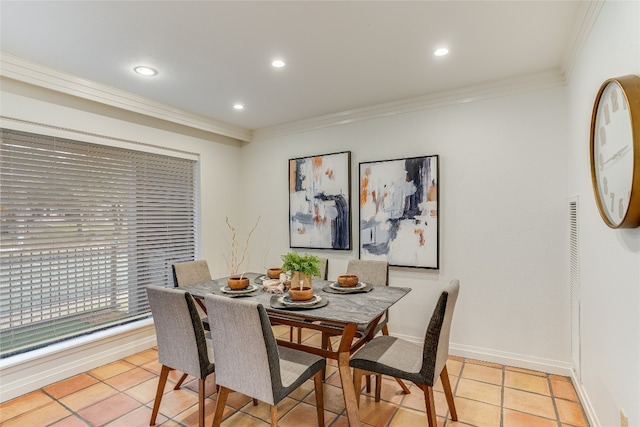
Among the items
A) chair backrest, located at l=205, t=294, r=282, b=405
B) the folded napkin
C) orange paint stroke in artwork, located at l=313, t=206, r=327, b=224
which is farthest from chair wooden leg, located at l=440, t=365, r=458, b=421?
orange paint stroke in artwork, located at l=313, t=206, r=327, b=224

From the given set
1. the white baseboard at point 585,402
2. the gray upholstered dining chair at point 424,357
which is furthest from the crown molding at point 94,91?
the white baseboard at point 585,402

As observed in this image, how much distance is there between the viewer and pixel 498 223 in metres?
3.02

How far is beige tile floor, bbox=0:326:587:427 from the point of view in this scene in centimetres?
223

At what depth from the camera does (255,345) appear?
1713 mm

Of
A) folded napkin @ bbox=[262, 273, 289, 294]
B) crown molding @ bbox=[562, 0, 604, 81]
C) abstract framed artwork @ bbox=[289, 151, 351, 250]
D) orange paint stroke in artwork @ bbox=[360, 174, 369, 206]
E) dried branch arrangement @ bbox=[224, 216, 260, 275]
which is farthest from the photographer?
A: dried branch arrangement @ bbox=[224, 216, 260, 275]

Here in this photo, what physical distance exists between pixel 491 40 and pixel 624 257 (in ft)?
5.18

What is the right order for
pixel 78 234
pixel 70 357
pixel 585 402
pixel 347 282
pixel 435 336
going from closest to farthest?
pixel 435 336 < pixel 585 402 < pixel 347 282 < pixel 70 357 < pixel 78 234

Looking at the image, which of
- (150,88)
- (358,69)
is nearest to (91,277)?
(150,88)

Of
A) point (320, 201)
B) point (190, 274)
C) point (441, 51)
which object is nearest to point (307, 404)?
point (190, 274)

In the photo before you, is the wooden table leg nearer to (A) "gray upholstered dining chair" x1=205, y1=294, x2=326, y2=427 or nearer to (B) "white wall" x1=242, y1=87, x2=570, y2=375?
(A) "gray upholstered dining chair" x1=205, y1=294, x2=326, y2=427

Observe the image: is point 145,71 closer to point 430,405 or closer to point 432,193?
point 432,193

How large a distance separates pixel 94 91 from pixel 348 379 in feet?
10.3

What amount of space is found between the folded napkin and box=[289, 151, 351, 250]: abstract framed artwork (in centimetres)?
129

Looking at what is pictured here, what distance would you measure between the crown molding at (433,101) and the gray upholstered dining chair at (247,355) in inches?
103
